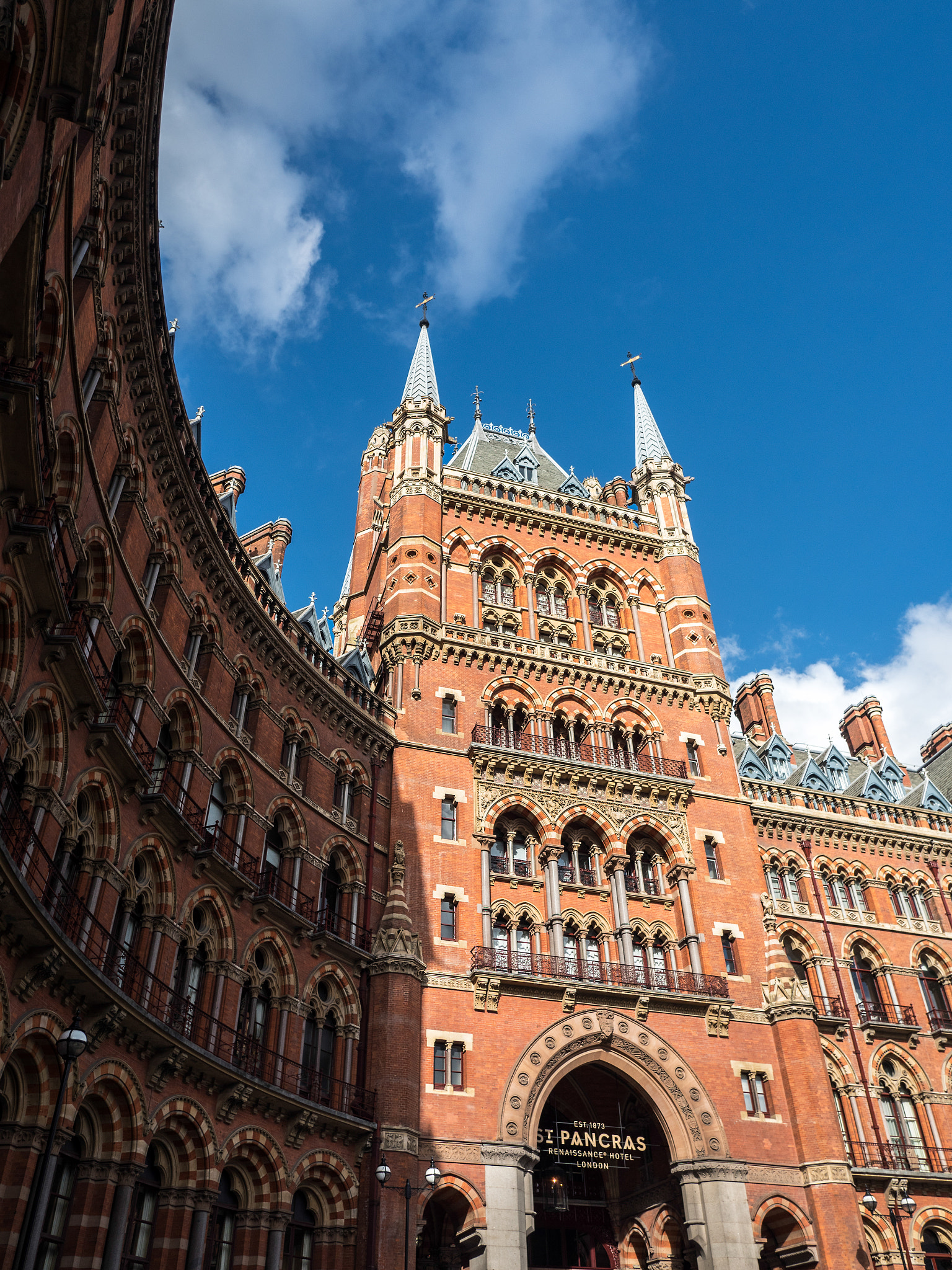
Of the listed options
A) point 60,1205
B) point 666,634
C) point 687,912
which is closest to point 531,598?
point 666,634

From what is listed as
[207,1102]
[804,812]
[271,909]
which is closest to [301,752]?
[271,909]

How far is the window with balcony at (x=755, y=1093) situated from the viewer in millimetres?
36219

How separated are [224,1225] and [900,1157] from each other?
90.3ft

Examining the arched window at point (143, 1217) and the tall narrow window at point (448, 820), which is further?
the tall narrow window at point (448, 820)

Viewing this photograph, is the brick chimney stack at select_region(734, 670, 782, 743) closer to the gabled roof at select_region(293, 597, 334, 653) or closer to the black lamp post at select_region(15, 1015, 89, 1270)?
the gabled roof at select_region(293, 597, 334, 653)

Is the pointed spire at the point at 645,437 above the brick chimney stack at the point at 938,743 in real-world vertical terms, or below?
above

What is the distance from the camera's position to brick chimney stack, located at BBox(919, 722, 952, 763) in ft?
212

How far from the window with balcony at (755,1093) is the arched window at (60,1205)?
78.4 ft

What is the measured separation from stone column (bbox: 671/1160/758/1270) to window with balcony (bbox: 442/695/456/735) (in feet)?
55.8

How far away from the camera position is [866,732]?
60156 millimetres

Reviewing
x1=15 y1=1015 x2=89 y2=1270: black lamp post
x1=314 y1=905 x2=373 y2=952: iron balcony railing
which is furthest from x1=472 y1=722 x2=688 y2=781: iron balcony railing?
x1=15 y1=1015 x2=89 y2=1270: black lamp post

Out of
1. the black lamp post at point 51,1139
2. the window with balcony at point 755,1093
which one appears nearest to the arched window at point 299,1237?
the black lamp post at point 51,1139

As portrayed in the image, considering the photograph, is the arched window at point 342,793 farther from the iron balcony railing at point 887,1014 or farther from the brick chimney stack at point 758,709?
the brick chimney stack at point 758,709

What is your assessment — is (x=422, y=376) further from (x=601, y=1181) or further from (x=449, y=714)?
(x=601, y=1181)
